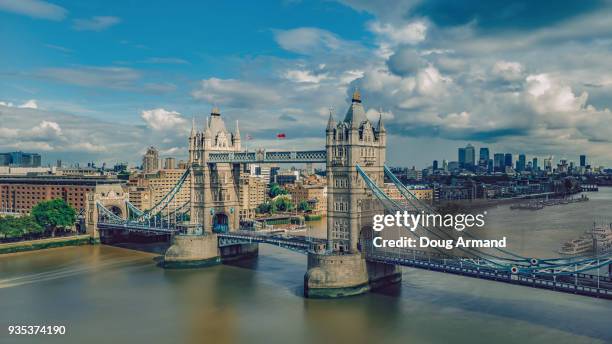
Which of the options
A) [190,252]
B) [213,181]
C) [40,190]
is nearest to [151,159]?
[40,190]

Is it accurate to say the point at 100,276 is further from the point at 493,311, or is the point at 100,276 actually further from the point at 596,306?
the point at 596,306

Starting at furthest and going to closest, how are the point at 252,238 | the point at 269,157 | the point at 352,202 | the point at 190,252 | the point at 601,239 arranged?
the point at 601,239, the point at 190,252, the point at 269,157, the point at 252,238, the point at 352,202

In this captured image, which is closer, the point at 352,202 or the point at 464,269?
the point at 464,269

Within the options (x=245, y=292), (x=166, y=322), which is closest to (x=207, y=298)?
(x=245, y=292)

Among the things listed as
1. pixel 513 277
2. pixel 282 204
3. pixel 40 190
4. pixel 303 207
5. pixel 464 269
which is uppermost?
pixel 40 190

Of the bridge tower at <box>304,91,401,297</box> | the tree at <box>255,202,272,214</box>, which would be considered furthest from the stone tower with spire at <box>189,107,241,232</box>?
the tree at <box>255,202,272,214</box>

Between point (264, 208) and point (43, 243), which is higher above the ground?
point (264, 208)

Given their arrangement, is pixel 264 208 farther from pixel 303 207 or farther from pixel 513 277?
pixel 513 277

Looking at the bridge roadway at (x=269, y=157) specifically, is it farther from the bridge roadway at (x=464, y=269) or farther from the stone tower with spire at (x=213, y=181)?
the bridge roadway at (x=464, y=269)
